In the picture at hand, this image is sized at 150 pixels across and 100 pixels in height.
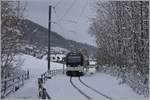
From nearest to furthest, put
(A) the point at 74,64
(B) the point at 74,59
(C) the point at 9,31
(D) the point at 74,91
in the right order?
(C) the point at 9,31
(D) the point at 74,91
(A) the point at 74,64
(B) the point at 74,59

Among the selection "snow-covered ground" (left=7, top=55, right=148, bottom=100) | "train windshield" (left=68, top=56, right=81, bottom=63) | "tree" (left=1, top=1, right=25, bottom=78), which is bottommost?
"snow-covered ground" (left=7, top=55, right=148, bottom=100)

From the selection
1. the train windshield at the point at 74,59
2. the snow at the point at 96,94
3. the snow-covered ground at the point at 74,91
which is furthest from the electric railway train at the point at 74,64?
the snow at the point at 96,94

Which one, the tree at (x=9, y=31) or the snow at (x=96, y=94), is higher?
the tree at (x=9, y=31)

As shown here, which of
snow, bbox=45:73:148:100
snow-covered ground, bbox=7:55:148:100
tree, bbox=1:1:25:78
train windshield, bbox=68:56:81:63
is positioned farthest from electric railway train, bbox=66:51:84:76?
tree, bbox=1:1:25:78

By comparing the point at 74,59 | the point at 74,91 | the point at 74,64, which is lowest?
the point at 74,91

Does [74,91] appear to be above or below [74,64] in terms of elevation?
below

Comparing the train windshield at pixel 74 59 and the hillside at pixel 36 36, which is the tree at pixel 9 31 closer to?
the hillside at pixel 36 36

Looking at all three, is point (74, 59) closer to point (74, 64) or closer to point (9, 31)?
point (74, 64)

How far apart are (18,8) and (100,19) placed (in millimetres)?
34096

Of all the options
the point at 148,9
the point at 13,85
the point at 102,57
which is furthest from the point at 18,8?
the point at 102,57

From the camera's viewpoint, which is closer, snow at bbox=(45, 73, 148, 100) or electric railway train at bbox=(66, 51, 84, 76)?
snow at bbox=(45, 73, 148, 100)

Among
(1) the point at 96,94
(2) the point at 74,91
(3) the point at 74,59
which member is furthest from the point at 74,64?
(1) the point at 96,94

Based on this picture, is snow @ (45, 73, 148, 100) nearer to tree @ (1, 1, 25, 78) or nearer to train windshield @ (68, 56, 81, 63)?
tree @ (1, 1, 25, 78)

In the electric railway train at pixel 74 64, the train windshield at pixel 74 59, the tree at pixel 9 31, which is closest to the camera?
the tree at pixel 9 31
